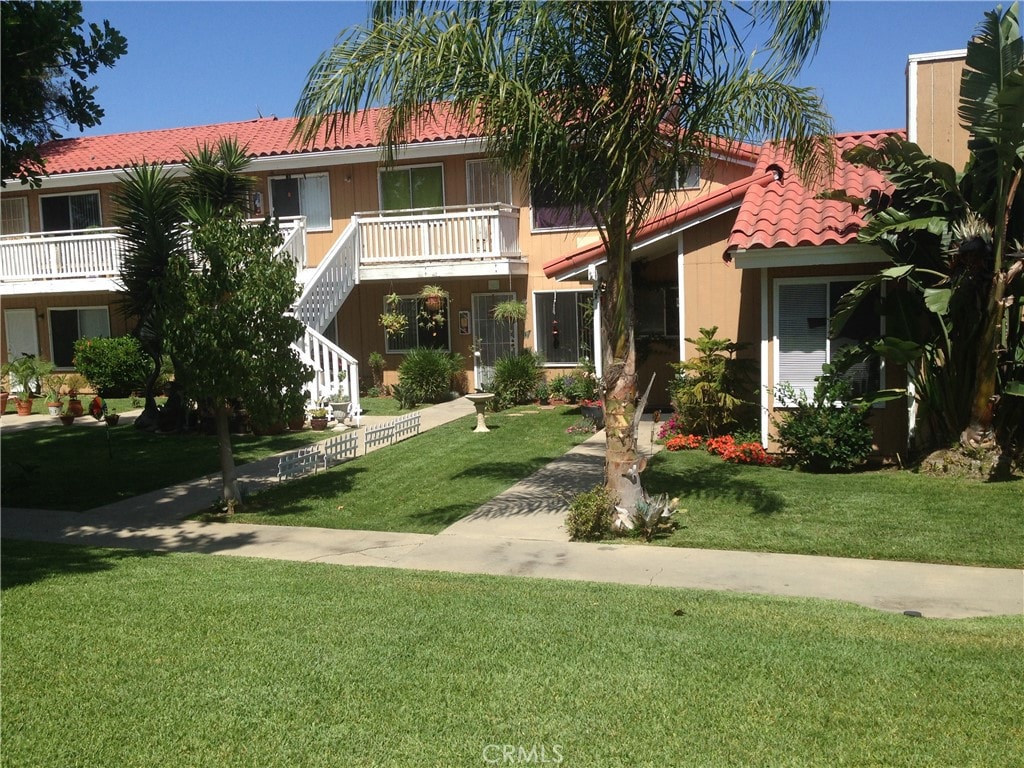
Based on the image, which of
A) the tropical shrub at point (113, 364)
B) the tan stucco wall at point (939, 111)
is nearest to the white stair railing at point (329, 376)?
the tropical shrub at point (113, 364)

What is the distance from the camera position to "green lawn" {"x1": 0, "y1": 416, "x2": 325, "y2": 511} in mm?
12219

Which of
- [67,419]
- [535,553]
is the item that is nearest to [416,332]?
Result: [67,419]

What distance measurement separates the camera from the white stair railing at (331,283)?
18869 mm

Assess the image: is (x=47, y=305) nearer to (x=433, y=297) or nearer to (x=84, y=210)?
(x=84, y=210)

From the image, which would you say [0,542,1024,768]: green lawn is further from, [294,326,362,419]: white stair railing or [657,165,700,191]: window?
[294,326,362,419]: white stair railing

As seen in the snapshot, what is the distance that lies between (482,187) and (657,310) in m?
5.99

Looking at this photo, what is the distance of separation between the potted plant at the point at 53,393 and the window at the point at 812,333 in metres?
15.2

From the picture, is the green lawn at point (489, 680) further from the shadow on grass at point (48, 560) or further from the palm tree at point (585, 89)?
the palm tree at point (585, 89)

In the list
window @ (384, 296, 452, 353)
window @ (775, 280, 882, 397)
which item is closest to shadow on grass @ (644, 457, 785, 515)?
window @ (775, 280, 882, 397)

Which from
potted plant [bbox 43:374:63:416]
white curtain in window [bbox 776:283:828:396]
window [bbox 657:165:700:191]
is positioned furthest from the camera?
potted plant [bbox 43:374:63:416]

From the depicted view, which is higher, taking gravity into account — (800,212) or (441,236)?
(441,236)

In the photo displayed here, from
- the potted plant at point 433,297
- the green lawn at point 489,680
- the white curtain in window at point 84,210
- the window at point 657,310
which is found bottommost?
the green lawn at point 489,680

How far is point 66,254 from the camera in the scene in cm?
2261

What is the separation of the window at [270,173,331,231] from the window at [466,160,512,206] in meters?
3.61
